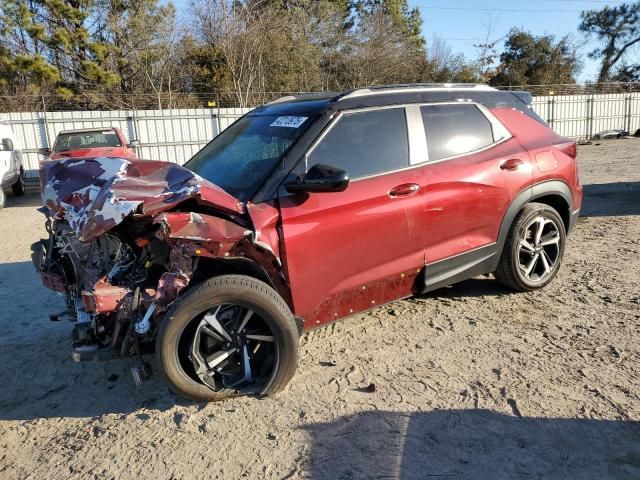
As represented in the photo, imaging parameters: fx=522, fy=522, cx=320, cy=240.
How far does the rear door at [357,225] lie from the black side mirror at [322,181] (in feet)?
0.31

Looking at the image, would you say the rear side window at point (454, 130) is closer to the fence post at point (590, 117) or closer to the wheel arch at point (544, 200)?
the wheel arch at point (544, 200)

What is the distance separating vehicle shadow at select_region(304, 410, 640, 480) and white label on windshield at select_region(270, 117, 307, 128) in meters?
1.98

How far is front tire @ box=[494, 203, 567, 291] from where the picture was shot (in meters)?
4.46

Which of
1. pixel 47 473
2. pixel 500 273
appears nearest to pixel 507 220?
pixel 500 273

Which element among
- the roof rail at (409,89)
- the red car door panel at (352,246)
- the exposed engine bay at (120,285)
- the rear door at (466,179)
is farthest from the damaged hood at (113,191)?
the rear door at (466,179)

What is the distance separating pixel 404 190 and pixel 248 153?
1.18 metres

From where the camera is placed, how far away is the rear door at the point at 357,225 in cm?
332

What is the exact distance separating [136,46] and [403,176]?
24.4m

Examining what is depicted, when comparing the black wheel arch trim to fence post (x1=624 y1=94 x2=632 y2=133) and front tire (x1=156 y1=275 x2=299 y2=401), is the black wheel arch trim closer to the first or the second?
front tire (x1=156 y1=275 x2=299 y2=401)

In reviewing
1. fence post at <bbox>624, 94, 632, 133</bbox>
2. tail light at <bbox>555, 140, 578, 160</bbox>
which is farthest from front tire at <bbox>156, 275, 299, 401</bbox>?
fence post at <bbox>624, 94, 632, 133</bbox>

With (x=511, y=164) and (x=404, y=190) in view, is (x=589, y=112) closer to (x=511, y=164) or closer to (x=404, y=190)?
(x=511, y=164)

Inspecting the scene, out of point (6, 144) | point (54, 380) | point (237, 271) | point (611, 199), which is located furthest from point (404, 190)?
point (6, 144)

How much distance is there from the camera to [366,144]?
373 cm

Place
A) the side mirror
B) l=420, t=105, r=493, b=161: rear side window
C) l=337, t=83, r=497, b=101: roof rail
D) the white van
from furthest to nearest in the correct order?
1. the white van
2. the side mirror
3. l=420, t=105, r=493, b=161: rear side window
4. l=337, t=83, r=497, b=101: roof rail
